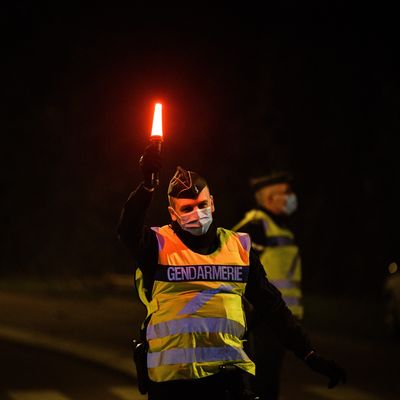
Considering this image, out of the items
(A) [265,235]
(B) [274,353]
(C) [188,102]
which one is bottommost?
(B) [274,353]

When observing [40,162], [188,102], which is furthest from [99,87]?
[40,162]

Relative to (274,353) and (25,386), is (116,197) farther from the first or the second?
(274,353)

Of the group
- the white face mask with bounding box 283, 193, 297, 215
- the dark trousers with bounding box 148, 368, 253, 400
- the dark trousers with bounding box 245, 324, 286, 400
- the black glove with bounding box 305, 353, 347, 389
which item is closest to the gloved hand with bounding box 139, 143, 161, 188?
the dark trousers with bounding box 148, 368, 253, 400

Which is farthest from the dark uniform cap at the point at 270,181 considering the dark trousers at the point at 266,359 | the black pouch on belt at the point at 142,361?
the black pouch on belt at the point at 142,361

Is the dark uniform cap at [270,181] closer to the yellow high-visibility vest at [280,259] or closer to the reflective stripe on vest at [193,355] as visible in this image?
the yellow high-visibility vest at [280,259]

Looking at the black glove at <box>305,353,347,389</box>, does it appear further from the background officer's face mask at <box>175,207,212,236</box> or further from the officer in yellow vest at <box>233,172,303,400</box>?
the officer in yellow vest at <box>233,172,303,400</box>

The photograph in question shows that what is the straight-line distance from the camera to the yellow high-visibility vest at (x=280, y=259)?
294 inches

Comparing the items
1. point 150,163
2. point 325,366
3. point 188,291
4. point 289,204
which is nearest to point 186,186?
point 150,163

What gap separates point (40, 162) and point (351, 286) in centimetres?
1774

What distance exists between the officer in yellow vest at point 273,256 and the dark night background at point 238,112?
13365 millimetres

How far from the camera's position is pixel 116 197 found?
103ft

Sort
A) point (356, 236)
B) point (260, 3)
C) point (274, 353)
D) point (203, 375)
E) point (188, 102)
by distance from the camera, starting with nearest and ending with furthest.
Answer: point (203, 375) < point (274, 353) < point (260, 3) < point (356, 236) < point (188, 102)

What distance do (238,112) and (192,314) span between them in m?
21.1

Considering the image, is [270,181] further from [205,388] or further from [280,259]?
[205,388]
